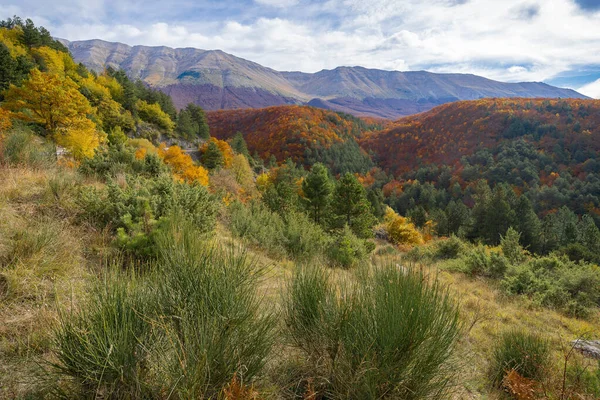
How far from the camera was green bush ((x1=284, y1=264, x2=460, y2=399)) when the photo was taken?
6.26 ft

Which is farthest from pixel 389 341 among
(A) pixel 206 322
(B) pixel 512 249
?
(B) pixel 512 249

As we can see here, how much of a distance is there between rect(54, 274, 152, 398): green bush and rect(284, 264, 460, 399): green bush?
1.21 metres

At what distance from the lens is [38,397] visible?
5.59ft

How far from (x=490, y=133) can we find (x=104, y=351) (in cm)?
10907

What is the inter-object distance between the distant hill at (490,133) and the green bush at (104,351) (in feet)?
311

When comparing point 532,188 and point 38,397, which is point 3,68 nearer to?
point 38,397

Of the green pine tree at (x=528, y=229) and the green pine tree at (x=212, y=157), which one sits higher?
the green pine tree at (x=212, y=157)

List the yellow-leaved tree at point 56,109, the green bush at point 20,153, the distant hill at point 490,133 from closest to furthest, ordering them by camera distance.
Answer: the green bush at point 20,153
the yellow-leaved tree at point 56,109
the distant hill at point 490,133

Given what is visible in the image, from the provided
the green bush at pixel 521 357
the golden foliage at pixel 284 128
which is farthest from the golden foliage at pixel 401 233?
the golden foliage at pixel 284 128

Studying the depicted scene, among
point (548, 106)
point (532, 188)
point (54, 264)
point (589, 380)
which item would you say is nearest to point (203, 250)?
point (54, 264)

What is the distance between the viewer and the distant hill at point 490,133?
246 ft

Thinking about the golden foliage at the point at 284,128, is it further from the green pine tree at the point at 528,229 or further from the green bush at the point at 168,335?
the green bush at the point at 168,335

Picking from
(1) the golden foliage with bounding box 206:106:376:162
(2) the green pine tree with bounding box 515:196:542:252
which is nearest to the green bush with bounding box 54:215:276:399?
(2) the green pine tree with bounding box 515:196:542:252

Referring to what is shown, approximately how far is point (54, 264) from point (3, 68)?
29.7 meters
